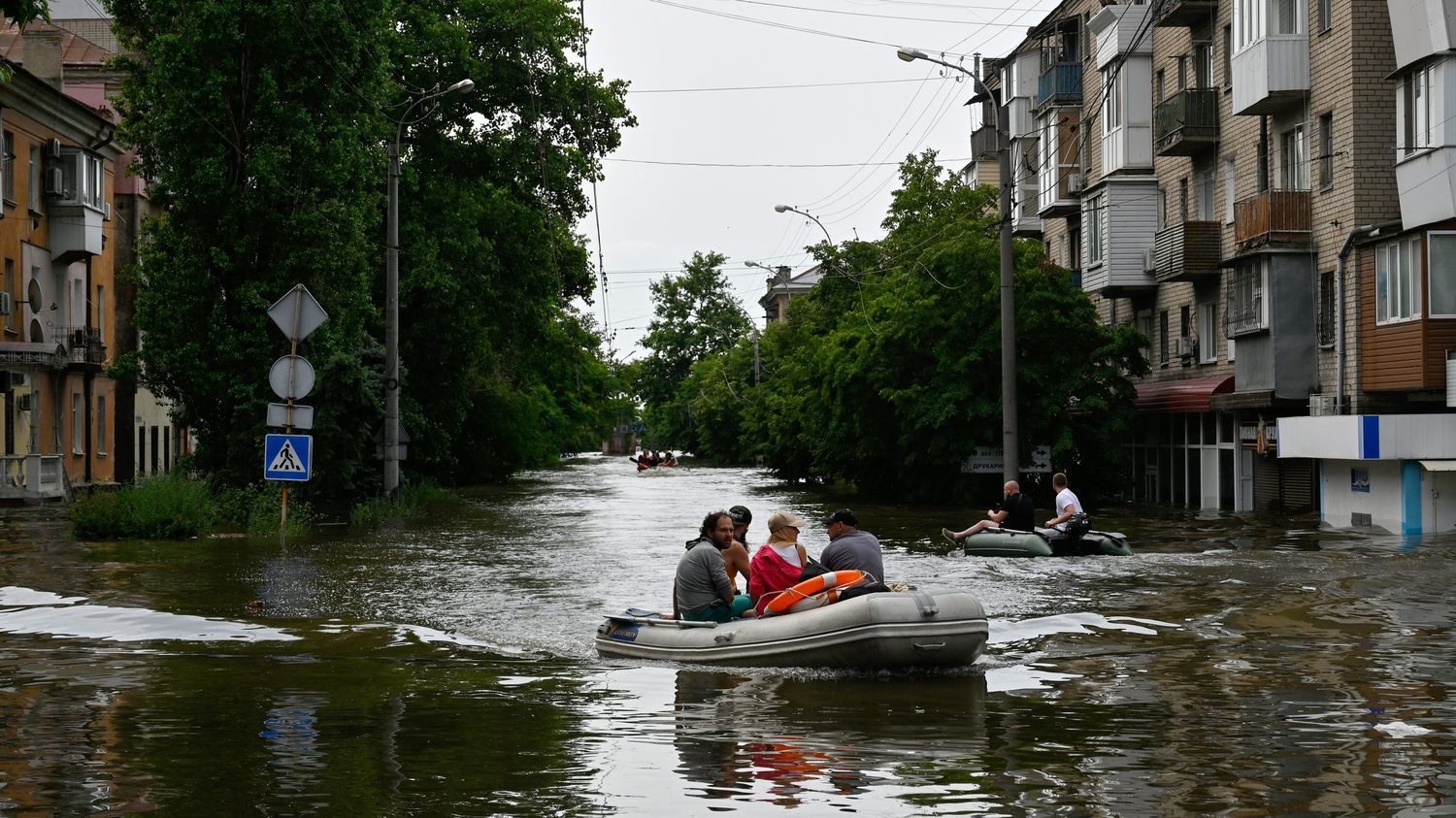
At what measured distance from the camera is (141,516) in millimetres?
27969

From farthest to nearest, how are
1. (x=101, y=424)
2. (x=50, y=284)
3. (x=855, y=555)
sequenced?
(x=101, y=424), (x=50, y=284), (x=855, y=555)

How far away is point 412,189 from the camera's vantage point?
46.5m

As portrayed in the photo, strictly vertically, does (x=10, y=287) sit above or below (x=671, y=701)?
above

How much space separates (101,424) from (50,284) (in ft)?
23.5

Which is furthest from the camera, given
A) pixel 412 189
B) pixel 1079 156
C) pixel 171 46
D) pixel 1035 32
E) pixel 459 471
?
pixel 459 471

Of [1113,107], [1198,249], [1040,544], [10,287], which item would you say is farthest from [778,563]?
[10,287]

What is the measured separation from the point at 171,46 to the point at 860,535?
23191mm

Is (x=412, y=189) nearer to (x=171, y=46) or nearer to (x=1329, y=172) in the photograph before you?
(x=171, y=46)

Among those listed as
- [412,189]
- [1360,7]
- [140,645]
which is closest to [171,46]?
[412,189]

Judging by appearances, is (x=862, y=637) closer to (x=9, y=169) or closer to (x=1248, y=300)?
(x=1248, y=300)

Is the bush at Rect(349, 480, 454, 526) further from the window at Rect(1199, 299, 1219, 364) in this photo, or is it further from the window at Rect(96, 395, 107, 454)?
the window at Rect(1199, 299, 1219, 364)

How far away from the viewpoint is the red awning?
3953 cm

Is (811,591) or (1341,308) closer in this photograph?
(811,591)

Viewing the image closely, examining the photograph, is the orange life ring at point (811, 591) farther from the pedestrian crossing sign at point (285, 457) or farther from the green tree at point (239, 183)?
the green tree at point (239, 183)
